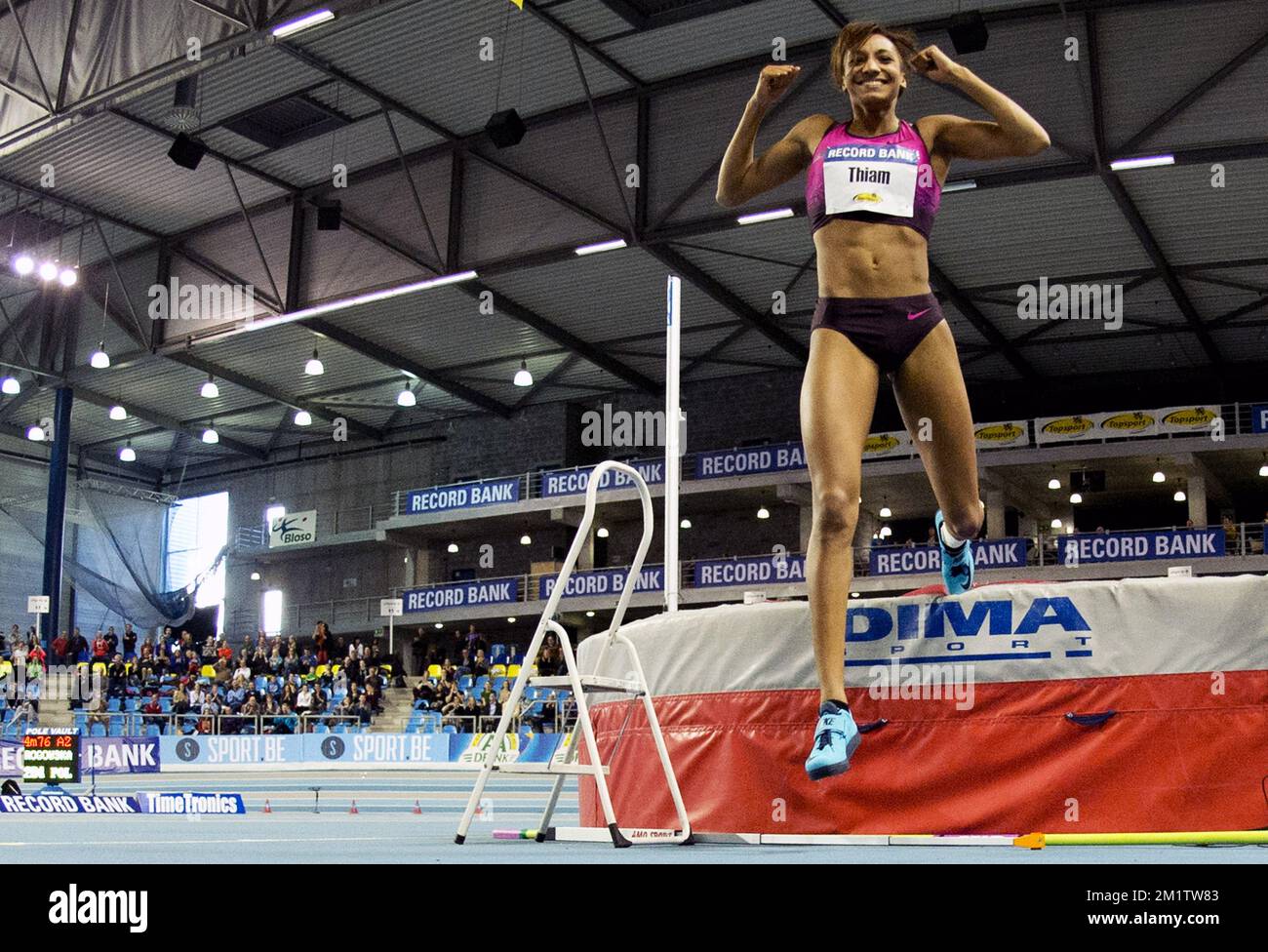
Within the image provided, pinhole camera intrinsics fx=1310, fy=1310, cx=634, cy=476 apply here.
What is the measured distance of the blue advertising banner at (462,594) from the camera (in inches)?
1344

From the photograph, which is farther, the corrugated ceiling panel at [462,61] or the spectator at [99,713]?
the spectator at [99,713]

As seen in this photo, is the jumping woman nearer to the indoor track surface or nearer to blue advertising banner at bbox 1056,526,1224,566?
the indoor track surface

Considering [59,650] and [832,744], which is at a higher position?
[59,650]

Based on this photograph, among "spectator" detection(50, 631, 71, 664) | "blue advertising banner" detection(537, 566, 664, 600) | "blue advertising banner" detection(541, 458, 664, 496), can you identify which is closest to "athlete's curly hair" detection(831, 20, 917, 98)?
"blue advertising banner" detection(541, 458, 664, 496)

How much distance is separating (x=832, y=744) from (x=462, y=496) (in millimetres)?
32813

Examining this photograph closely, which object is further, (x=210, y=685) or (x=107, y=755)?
(x=210, y=685)

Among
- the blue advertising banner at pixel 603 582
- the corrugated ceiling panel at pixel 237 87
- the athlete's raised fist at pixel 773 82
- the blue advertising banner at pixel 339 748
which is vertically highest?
the corrugated ceiling panel at pixel 237 87

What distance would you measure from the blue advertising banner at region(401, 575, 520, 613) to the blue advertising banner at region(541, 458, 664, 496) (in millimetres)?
2542

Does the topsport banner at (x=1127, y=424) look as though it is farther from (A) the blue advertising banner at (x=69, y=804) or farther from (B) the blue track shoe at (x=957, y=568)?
(B) the blue track shoe at (x=957, y=568)

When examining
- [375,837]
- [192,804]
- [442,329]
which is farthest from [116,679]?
[375,837]

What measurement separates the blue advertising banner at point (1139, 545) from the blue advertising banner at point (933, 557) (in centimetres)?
92

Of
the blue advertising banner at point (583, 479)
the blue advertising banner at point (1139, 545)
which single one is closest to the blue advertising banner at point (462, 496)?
the blue advertising banner at point (583, 479)

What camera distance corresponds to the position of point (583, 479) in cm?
3350

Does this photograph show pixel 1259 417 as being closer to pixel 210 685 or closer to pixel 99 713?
pixel 210 685
